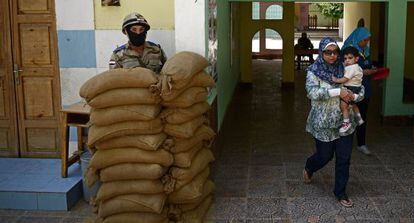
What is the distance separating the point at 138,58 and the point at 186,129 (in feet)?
2.92

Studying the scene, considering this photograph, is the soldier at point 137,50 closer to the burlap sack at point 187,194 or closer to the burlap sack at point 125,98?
the burlap sack at point 125,98

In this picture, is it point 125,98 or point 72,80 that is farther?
point 72,80

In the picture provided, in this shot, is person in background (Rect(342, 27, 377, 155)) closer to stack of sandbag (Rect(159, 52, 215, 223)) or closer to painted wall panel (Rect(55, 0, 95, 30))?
stack of sandbag (Rect(159, 52, 215, 223))

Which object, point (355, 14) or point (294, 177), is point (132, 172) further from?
point (355, 14)

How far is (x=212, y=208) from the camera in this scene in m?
5.11

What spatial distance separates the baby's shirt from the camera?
5.00m

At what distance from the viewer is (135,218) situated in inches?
178

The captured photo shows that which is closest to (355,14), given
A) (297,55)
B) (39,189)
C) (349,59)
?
(297,55)

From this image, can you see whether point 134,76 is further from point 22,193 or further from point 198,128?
point 22,193

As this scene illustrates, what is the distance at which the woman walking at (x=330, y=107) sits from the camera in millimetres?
4898

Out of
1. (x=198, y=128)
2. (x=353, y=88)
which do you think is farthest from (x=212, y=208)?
(x=353, y=88)

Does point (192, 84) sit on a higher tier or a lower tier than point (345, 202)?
higher

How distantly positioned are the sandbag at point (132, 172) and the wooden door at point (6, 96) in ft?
6.40

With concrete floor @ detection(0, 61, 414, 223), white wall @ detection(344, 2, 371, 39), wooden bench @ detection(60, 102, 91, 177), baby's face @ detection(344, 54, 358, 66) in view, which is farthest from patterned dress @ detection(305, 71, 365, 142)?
white wall @ detection(344, 2, 371, 39)
